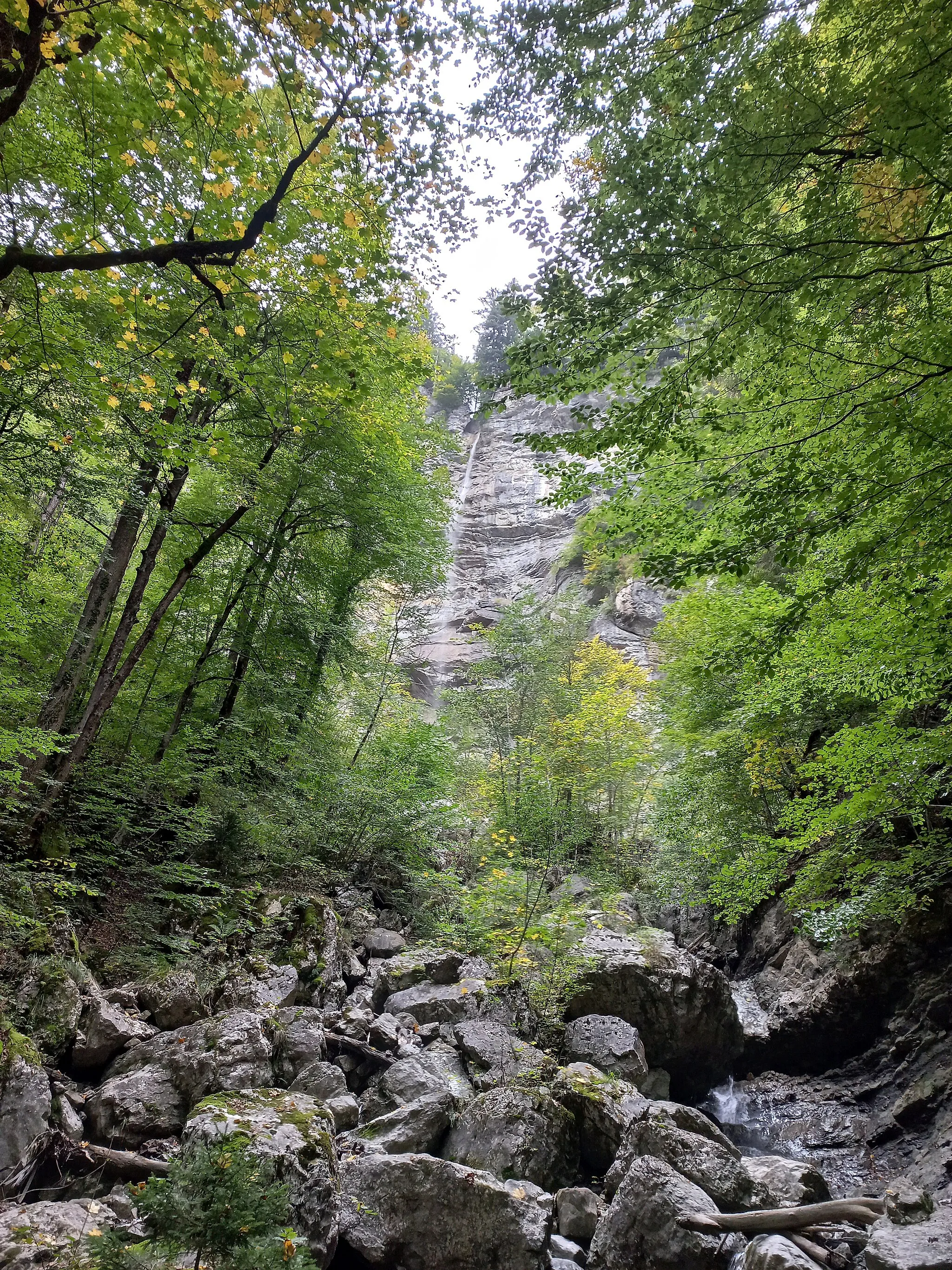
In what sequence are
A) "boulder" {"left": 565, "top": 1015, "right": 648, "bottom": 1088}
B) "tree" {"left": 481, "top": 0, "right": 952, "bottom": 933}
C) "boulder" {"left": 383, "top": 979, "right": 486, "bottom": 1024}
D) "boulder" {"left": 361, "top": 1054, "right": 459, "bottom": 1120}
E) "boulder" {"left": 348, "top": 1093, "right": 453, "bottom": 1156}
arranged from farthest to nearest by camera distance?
"boulder" {"left": 383, "top": 979, "right": 486, "bottom": 1024}, "boulder" {"left": 565, "top": 1015, "right": 648, "bottom": 1088}, "boulder" {"left": 361, "top": 1054, "right": 459, "bottom": 1120}, "boulder" {"left": 348, "top": 1093, "right": 453, "bottom": 1156}, "tree" {"left": 481, "top": 0, "right": 952, "bottom": 933}

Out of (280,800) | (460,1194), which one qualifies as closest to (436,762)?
(280,800)

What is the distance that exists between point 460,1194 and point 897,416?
6.02 meters

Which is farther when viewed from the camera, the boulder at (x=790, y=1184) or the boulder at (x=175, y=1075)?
the boulder at (x=790, y=1184)

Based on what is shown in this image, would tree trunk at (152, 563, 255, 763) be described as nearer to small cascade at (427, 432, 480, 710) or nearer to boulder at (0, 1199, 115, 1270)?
boulder at (0, 1199, 115, 1270)

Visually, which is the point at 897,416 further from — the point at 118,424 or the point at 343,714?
the point at 343,714

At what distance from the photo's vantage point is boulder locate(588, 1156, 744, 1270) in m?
4.39

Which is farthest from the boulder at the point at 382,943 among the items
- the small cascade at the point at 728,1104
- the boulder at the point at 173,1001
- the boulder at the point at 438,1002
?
the small cascade at the point at 728,1104

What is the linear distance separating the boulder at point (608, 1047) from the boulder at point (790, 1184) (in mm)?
1885

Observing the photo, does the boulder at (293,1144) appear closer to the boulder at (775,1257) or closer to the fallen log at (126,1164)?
the fallen log at (126,1164)

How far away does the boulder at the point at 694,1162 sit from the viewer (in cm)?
505

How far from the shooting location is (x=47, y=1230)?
320cm

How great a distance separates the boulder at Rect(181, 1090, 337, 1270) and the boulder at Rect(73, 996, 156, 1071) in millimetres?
1279

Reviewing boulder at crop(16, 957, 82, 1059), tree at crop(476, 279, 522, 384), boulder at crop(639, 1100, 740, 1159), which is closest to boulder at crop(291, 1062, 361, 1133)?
boulder at crop(16, 957, 82, 1059)

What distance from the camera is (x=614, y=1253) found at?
4.55 metres
